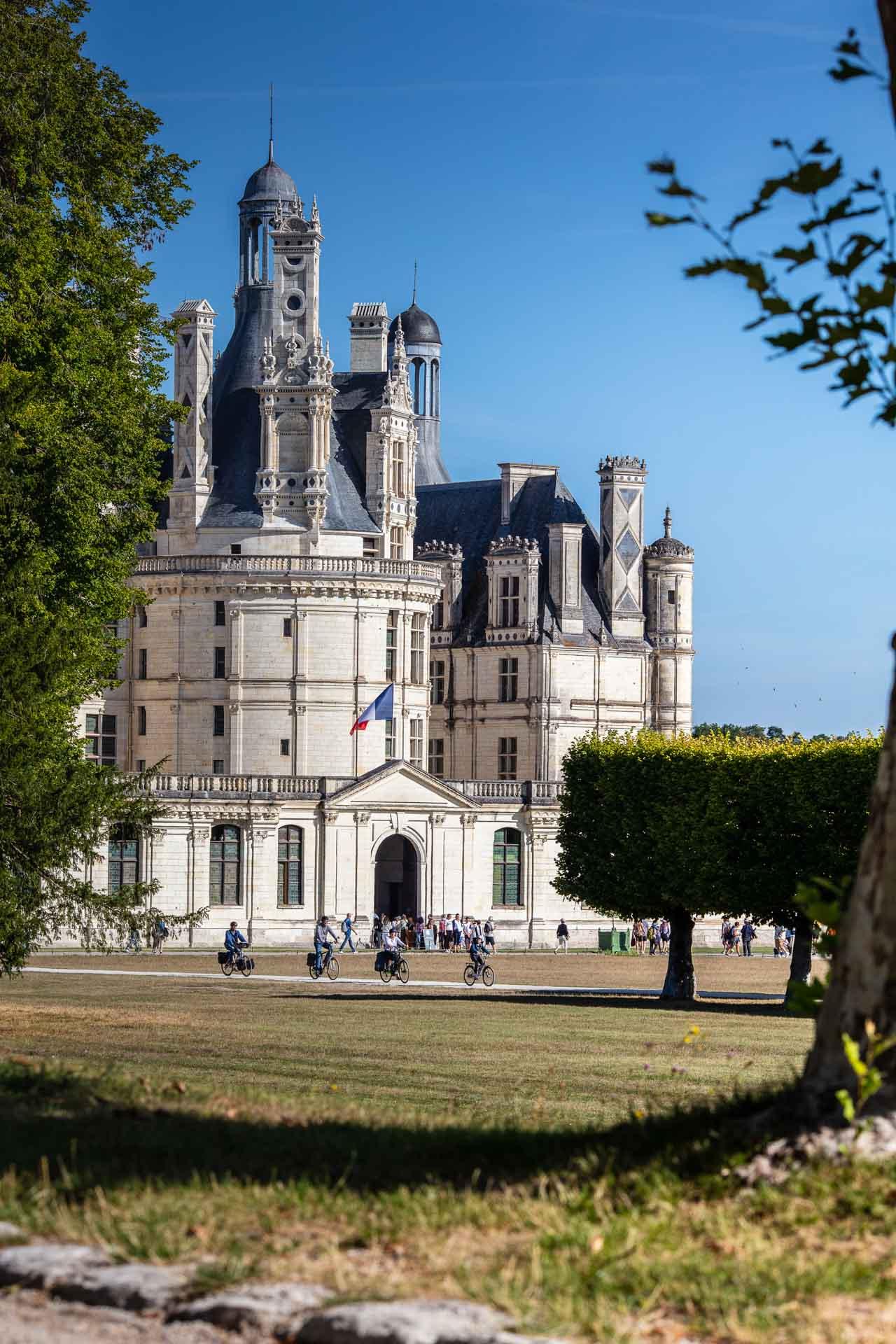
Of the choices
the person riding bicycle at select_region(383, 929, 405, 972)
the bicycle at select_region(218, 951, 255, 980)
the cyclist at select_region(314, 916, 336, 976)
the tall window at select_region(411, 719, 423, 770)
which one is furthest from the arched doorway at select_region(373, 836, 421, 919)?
the bicycle at select_region(218, 951, 255, 980)

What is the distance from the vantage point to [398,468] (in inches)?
3388

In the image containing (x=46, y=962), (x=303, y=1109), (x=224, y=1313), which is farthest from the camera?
(x=46, y=962)

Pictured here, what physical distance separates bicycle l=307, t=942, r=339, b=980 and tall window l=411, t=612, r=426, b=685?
28640 mm

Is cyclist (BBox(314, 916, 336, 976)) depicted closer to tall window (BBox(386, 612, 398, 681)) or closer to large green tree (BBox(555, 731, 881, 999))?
large green tree (BBox(555, 731, 881, 999))

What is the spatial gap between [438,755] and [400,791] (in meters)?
18.9

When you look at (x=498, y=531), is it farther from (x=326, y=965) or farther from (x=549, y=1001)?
(x=549, y=1001)

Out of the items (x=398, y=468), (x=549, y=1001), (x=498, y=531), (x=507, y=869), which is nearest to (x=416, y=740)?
(x=507, y=869)

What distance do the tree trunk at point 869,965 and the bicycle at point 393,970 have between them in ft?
148

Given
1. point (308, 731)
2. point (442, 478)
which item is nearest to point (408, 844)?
point (308, 731)

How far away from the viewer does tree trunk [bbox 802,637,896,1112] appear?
8367mm

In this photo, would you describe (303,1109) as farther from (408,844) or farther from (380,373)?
(380,373)

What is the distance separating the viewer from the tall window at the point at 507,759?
9338cm

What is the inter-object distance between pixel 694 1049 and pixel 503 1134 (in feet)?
69.9

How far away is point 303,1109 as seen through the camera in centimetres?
1118
